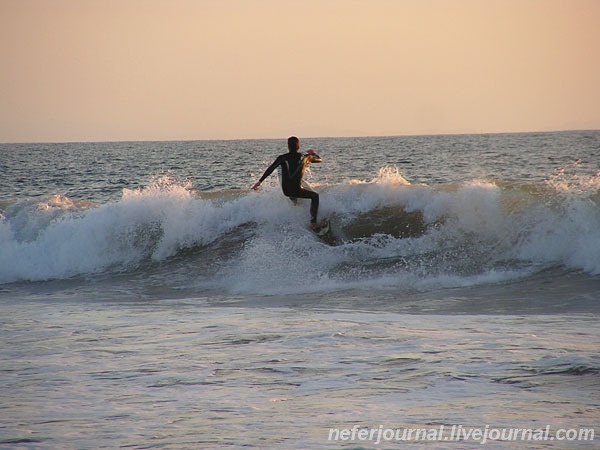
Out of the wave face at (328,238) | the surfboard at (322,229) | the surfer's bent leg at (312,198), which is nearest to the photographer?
the wave face at (328,238)

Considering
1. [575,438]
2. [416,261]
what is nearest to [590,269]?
[416,261]

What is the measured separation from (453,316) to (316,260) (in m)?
4.40

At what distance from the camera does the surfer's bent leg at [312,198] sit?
13.9 m

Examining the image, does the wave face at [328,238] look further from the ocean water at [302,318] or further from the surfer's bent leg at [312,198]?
the surfer's bent leg at [312,198]

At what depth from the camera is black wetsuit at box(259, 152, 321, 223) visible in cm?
1336

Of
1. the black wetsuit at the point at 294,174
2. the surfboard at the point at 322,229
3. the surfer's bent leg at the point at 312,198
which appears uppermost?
the black wetsuit at the point at 294,174

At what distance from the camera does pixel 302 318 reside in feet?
29.4

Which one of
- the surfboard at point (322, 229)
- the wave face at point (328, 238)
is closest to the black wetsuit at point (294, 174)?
the surfboard at point (322, 229)

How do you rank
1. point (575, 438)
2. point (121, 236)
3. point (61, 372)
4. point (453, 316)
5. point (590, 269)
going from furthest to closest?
point (121, 236) < point (590, 269) < point (453, 316) < point (61, 372) < point (575, 438)

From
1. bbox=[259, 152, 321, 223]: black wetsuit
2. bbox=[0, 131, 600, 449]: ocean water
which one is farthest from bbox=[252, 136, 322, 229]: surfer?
bbox=[0, 131, 600, 449]: ocean water

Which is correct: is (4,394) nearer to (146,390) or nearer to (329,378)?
(146,390)

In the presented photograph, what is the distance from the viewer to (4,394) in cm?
601

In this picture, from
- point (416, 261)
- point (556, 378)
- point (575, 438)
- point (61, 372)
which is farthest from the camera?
point (416, 261)

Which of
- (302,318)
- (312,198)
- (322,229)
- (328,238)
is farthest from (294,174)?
(302,318)
